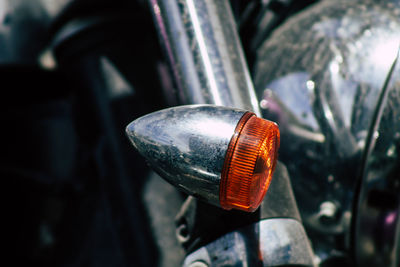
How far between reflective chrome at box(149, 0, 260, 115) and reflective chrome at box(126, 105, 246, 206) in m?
0.11

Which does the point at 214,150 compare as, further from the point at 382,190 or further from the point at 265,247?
the point at 382,190

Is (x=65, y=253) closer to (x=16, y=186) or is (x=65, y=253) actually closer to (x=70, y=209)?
(x=70, y=209)

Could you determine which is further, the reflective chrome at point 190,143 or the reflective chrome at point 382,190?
the reflective chrome at point 382,190

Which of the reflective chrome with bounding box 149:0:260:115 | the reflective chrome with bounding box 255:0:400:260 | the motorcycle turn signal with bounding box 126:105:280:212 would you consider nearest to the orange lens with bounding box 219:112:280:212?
the motorcycle turn signal with bounding box 126:105:280:212

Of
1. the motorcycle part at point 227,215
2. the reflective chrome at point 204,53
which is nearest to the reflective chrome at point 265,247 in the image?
the motorcycle part at point 227,215

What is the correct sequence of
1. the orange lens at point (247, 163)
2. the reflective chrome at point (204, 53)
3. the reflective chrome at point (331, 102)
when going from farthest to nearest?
the reflective chrome at point (331, 102)
the reflective chrome at point (204, 53)
the orange lens at point (247, 163)

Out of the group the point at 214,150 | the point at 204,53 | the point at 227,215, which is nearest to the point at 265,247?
the point at 227,215

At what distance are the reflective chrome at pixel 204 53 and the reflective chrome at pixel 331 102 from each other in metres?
0.18

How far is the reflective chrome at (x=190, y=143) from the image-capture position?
438 mm

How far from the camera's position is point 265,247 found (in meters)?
0.50

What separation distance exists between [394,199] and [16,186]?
3.89ft

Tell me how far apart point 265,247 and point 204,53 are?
326 millimetres

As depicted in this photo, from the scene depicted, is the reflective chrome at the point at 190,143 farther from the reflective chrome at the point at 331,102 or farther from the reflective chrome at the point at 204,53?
the reflective chrome at the point at 331,102

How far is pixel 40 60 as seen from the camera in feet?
3.67
